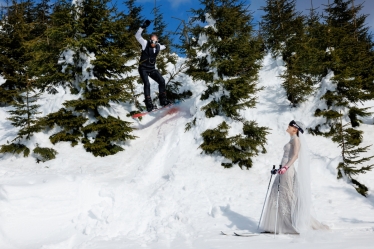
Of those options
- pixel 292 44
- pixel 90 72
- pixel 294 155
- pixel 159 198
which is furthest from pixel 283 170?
pixel 292 44

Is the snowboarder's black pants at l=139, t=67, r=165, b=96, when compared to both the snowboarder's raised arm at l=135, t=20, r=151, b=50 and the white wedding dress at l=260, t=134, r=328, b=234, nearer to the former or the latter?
the snowboarder's raised arm at l=135, t=20, r=151, b=50

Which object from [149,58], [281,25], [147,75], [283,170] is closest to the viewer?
[283,170]

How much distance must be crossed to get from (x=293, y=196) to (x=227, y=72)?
6910 mm

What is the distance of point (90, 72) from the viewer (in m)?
12.3

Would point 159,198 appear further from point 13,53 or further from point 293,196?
point 13,53

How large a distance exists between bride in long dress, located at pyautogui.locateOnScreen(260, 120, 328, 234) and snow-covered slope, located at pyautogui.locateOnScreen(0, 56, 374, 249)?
0.31 meters

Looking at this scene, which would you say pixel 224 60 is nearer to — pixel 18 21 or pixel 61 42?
pixel 61 42


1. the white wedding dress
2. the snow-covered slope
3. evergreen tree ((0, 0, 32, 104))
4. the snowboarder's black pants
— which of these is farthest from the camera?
evergreen tree ((0, 0, 32, 104))

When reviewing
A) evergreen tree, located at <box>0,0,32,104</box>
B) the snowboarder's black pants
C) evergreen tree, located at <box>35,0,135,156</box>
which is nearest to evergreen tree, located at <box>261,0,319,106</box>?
the snowboarder's black pants

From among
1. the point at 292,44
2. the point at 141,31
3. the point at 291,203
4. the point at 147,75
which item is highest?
the point at 292,44

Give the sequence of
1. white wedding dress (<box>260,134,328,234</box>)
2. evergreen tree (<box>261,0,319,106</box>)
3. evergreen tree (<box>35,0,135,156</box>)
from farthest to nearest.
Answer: evergreen tree (<box>261,0,319,106</box>), evergreen tree (<box>35,0,135,156</box>), white wedding dress (<box>260,134,328,234</box>)

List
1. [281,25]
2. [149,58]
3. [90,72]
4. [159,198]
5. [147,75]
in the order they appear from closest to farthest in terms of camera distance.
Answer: [159,198], [149,58], [147,75], [90,72], [281,25]

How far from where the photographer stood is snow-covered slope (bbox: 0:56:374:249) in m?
5.51

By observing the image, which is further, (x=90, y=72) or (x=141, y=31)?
(x=90, y=72)
